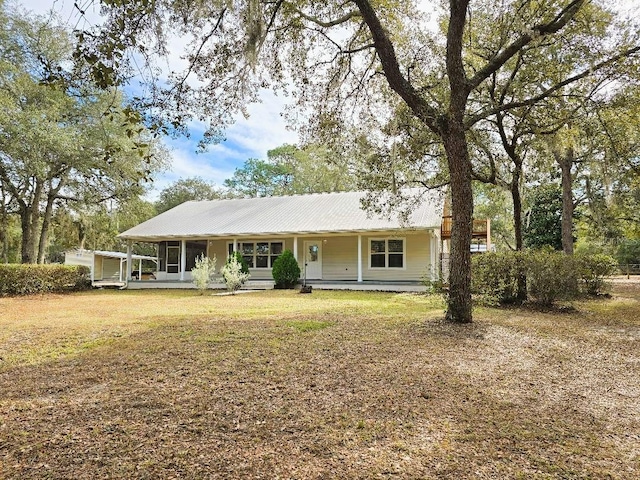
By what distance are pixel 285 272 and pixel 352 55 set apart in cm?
890

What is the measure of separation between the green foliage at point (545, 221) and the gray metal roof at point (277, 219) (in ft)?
39.8

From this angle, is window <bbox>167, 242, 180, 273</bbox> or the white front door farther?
window <bbox>167, 242, 180, 273</bbox>

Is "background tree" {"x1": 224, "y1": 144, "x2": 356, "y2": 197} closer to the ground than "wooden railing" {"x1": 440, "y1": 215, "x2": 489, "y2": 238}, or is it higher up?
higher up

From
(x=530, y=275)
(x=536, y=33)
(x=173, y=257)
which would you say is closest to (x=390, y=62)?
(x=536, y=33)

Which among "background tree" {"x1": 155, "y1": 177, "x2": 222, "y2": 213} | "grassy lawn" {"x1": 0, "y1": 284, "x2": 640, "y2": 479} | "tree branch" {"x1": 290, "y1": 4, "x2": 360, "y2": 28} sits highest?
"background tree" {"x1": 155, "y1": 177, "x2": 222, "y2": 213}

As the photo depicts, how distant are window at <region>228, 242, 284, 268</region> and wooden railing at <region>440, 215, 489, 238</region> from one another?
733 cm

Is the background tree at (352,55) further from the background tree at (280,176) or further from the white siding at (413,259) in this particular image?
the background tree at (280,176)

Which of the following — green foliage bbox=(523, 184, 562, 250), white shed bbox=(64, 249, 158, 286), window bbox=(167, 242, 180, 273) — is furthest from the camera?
green foliage bbox=(523, 184, 562, 250)

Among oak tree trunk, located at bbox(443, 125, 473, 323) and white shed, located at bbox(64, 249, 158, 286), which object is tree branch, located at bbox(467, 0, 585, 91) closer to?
oak tree trunk, located at bbox(443, 125, 473, 323)

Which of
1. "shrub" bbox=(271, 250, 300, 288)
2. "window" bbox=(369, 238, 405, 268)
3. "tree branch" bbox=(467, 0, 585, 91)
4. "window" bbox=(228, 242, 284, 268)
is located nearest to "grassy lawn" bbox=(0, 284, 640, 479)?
"tree branch" bbox=(467, 0, 585, 91)

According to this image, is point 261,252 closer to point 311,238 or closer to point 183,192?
point 311,238

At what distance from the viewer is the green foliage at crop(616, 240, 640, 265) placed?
105 ft

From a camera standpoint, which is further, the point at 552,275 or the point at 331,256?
the point at 331,256

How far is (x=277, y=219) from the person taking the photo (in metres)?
18.4
